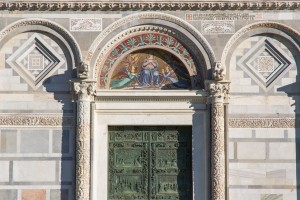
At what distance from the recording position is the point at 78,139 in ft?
38.6

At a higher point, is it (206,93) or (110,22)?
(110,22)

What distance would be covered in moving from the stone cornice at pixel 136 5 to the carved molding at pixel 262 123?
200 cm

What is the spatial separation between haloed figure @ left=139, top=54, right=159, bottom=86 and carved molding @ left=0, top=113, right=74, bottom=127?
146cm

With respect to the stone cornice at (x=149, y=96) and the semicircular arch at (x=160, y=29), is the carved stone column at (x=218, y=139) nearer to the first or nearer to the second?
the stone cornice at (x=149, y=96)

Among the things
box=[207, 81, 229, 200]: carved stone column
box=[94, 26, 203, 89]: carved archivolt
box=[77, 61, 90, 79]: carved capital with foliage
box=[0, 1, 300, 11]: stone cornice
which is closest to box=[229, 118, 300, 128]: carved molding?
box=[207, 81, 229, 200]: carved stone column

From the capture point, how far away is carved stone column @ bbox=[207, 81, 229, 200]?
38.1 feet

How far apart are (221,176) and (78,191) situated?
2.43m

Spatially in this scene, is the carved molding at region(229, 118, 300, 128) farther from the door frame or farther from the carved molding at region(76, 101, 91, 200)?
the carved molding at region(76, 101, 91, 200)

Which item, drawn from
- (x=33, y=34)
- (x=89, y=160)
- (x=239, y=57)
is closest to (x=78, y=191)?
(x=89, y=160)

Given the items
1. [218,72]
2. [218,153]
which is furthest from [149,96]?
[218,153]

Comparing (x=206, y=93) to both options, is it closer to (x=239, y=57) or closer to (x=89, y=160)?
(x=239, y=57)

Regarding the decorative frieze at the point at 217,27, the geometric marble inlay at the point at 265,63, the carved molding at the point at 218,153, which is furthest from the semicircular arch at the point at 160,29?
the geometric marble inlay at the point at 265,63

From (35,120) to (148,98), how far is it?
201 centimetres

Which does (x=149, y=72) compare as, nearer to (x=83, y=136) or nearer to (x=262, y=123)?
(x=83, y=136)
